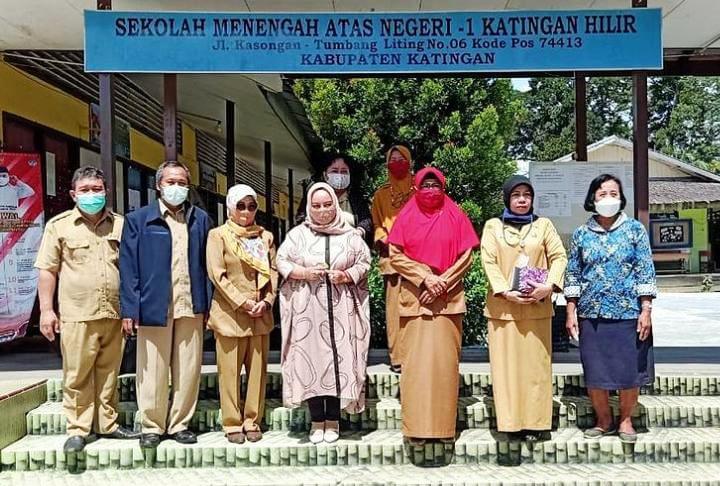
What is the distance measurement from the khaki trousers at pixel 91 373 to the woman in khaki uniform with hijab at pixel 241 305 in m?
0.63

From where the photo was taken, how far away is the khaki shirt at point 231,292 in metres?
4.10

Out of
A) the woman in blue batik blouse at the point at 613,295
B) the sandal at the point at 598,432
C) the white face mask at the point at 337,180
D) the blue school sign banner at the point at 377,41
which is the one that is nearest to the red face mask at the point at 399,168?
the white face mask at the point at 337,180

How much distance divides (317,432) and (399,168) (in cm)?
199

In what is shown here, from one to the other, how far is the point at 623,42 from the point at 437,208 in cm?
199

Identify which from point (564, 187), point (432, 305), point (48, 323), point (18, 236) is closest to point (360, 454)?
point (432, 305)

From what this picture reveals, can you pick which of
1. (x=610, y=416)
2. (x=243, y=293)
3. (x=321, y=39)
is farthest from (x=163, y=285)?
(x=610, y=416)

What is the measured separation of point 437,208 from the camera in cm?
413

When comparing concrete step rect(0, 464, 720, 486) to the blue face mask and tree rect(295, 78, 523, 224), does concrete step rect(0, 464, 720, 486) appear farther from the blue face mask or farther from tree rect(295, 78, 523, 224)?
tree rect(295, 78, 523, 224)

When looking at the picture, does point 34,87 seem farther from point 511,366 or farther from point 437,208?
point 511,366

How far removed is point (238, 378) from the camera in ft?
13.8

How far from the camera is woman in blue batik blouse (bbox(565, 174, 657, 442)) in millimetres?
4070

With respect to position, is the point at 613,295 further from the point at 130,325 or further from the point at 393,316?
the point at 130,325

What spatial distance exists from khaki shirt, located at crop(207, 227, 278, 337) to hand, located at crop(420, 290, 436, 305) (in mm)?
933

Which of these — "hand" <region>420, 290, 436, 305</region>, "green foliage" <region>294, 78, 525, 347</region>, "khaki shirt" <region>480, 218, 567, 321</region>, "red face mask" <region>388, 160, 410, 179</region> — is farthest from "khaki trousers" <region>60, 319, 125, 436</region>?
"green foliage" <region>294, 78, 525, 347</region>
